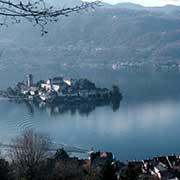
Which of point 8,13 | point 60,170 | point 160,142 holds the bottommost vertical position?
point 160,142

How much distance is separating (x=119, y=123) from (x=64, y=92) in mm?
4455

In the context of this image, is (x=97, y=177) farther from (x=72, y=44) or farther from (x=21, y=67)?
(x=72, y=44)

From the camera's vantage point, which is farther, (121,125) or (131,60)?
(131,60)

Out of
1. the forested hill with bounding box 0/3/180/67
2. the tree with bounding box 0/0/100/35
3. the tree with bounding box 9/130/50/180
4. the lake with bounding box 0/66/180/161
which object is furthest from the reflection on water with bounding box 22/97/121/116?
the forested hill with bounding box 0/3/180/67

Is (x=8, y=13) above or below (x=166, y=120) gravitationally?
above

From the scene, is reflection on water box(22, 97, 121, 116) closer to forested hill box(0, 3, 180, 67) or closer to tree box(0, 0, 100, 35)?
tree box(0, 0, 100, 35)

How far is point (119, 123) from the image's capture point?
332 inches

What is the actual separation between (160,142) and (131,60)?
61.9 ft

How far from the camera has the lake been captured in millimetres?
6676

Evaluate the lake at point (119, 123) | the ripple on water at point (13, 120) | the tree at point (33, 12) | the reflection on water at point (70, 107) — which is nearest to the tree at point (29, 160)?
the tree at point (33, 12)

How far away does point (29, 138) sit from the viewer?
3.28 meters

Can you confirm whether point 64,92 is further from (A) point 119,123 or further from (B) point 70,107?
(A) point 119,123

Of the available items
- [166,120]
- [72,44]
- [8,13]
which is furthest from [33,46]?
[8,13]

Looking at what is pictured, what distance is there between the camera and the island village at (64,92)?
12031 millimetres
